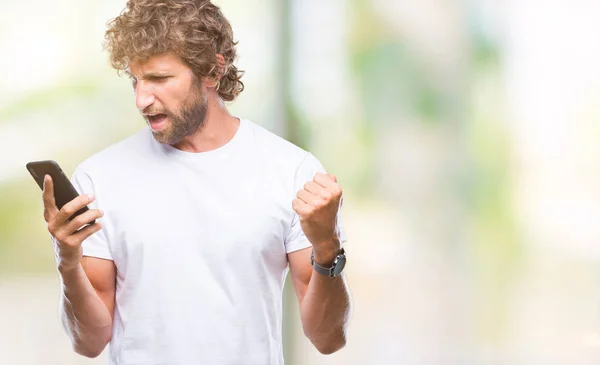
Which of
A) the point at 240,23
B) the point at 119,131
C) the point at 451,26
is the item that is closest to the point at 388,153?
the point at 451,26

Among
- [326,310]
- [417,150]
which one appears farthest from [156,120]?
[417,150]

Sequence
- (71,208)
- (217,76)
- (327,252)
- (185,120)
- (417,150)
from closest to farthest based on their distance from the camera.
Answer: (71,208) < (327,252) < (185,120) < (217,76) < (417,150)

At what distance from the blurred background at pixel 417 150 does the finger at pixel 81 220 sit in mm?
1487

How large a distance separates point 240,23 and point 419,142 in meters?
0.75

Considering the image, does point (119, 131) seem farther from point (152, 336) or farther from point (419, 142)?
point (152, 336)

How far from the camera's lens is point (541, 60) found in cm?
303

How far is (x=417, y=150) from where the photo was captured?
10.2 feet

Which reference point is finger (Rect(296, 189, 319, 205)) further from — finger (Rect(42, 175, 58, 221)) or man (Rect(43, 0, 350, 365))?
finger (Rect(42, 175, 58, 221))

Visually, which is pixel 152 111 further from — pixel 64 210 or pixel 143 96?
pixel 64 210

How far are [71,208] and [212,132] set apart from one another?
417mm

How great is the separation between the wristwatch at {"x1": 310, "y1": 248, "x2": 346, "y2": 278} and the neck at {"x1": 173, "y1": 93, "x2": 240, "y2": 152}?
32cm

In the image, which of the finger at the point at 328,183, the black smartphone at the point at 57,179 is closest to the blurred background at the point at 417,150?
the black smartphone at the point at 57,179

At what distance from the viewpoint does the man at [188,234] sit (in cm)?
171

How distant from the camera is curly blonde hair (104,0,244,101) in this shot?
5.78ft
